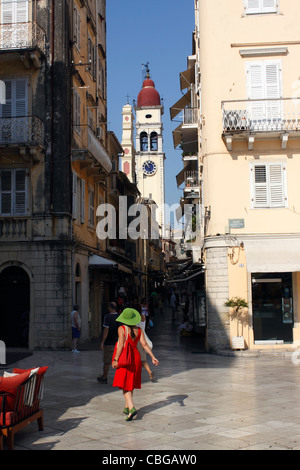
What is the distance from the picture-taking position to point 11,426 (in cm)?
728

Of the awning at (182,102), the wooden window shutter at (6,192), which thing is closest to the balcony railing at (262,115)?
the wooden window shutter at (6,192)

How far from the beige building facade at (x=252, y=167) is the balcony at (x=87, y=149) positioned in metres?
4.98

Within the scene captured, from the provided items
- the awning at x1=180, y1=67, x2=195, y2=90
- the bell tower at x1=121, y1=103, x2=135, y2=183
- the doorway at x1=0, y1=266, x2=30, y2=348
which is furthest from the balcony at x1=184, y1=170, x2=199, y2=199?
the bell tower at x1=121, y1=103, x2=135, y2=183

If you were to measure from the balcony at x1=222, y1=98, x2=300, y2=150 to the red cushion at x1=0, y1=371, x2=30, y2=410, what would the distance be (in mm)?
13790

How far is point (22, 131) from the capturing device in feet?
68.7

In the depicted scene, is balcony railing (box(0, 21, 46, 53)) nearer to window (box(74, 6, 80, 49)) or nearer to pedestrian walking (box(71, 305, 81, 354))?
window (box(74, 6, 80, 49))

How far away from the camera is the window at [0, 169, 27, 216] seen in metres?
21.2

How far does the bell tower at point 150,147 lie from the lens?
90.1 metres

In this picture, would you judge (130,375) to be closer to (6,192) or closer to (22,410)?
(22,410)

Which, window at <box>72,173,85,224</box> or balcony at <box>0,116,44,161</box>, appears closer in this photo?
balcony at <box>0,116,44,161</box>

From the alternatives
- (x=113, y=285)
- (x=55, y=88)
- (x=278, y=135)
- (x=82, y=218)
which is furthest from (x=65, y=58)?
(x=113, y=285)

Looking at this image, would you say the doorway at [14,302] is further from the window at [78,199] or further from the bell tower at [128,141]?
the bell tower at [128,141]

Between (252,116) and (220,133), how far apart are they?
4.12ft

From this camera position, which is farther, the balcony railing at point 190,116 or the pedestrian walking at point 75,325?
the balcony railing at point 190,116
